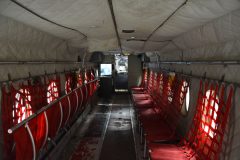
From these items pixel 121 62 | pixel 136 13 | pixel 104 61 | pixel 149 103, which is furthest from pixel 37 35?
pixel 121 62

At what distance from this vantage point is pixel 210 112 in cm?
372

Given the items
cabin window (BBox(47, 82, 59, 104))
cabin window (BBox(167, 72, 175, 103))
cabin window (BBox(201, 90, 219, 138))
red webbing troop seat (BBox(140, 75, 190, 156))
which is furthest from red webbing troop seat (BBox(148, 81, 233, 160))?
cabin window (BBox(47, 82, 59, 104))

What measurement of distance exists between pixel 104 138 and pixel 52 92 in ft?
8.69

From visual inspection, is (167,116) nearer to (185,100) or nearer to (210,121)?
(185,100)

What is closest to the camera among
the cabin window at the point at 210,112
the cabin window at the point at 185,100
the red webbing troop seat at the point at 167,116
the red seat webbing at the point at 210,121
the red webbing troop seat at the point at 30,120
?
the red webbing troop seat at the point at 30,120

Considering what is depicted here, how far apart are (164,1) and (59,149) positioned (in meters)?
4.71

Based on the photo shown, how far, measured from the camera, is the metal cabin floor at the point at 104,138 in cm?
646

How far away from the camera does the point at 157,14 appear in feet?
10.6

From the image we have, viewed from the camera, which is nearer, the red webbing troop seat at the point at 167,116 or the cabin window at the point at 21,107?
the cabin window at the point at 21,107

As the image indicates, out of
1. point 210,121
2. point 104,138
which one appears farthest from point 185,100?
point 104,138

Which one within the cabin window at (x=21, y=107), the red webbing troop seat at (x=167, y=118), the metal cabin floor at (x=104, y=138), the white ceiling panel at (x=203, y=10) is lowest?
the metal cabin floor at (x=104, y=138)

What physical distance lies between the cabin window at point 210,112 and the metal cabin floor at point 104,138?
295 cm

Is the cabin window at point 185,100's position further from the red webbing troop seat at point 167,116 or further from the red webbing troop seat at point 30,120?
the red webbing troop seat at point 30,120

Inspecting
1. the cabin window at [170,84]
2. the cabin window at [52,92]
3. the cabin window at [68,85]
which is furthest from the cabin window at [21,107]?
the cabin window at [170,84]
